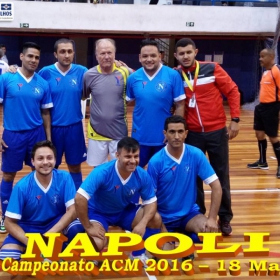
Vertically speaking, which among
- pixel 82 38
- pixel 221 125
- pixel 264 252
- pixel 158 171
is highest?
pixel 82 38

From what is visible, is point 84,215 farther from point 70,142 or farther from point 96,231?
point 70,142

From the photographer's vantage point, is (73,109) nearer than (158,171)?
No

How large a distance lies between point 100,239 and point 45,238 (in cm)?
40

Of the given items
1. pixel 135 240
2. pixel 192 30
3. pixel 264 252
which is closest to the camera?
pixel 135 240

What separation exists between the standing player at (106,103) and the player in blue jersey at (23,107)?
1.38 feet

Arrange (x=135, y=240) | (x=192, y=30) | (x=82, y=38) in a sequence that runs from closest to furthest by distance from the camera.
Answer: (x=135, y=240) < (x=192, y=30) < (x=82, y=38)

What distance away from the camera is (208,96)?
4168 mm

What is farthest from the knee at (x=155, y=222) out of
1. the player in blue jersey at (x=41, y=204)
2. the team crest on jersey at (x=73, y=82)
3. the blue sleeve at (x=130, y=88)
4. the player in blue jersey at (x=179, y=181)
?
the team crest on jersey at (x=73, y=82)

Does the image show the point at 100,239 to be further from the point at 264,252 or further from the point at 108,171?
the point at 264,252

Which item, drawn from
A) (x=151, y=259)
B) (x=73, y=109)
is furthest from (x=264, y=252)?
(x=73, y=109)

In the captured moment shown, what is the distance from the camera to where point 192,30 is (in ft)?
43.2

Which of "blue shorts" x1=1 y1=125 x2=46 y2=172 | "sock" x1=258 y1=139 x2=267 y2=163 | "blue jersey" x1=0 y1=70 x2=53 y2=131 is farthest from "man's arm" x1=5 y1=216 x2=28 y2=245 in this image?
"sock" x1=258 y1=139 x2=267 y2=163

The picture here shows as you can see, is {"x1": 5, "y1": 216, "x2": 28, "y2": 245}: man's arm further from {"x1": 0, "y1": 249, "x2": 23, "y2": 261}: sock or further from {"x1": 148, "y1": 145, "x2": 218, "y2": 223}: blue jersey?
{"x1": 148, "y1": 145, "x2": 218, "y2": 223}: blue jersey

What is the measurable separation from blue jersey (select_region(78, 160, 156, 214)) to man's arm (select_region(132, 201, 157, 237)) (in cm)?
4
